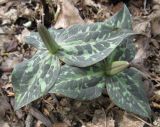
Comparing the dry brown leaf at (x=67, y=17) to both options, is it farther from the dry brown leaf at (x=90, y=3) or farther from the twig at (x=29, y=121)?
the twig at (x=29, y=121)

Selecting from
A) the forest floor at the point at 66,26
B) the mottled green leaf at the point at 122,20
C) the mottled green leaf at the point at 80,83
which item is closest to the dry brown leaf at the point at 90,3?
the forest floor at the point at 66,26

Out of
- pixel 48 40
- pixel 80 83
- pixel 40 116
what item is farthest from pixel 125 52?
pixel 40 116

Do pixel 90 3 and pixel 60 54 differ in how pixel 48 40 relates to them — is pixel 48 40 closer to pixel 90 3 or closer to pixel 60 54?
pixel 60 54

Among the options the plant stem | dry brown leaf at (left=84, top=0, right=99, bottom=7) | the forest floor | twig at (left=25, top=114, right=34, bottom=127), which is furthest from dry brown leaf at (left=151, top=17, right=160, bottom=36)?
twig at (left=25, top=114, right=34, bottom=127)

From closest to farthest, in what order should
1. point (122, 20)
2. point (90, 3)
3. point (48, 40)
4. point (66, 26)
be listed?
point (48, 40) < point (122, 20) < point (66, 26) < point (90, 3)

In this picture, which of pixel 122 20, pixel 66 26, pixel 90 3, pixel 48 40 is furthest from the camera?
pixel 90 3

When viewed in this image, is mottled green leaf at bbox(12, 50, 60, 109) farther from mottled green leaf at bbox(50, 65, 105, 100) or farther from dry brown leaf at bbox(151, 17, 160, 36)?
dry brown leaf at bbox(151, 17, 160, 36)
